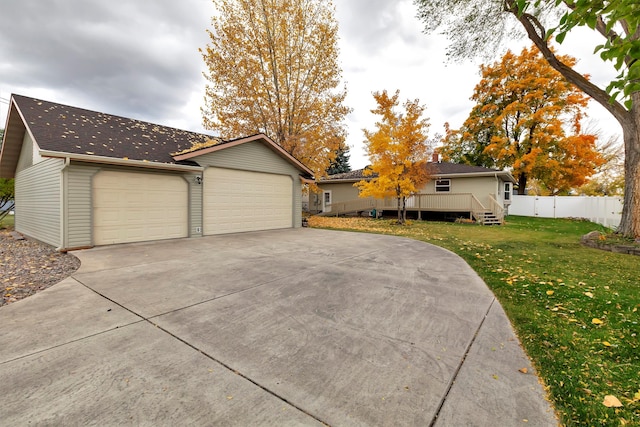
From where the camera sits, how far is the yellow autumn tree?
1314cm

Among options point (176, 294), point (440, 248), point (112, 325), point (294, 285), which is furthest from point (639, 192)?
point (112, 325)

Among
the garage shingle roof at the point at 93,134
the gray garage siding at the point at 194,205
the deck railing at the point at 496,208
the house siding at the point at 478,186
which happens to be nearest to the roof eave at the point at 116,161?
the garage shingle roof at the point at 93,134

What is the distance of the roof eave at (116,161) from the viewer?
6.44m

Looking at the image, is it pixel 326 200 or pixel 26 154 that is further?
pixel 326 200

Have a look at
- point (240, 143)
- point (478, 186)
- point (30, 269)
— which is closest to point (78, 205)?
point (30, 269)

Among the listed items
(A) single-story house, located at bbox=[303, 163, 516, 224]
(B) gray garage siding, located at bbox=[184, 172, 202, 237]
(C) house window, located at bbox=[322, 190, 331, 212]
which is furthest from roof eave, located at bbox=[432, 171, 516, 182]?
(B) gray garage siding, located at bbox=[184, 172, 202, 237]

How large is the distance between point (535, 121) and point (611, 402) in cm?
2440

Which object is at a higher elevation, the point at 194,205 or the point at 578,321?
the point at 194,205

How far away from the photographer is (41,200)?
27.8 ft

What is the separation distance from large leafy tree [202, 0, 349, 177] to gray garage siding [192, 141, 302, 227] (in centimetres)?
398

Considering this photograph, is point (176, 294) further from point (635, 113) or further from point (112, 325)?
point (635, 113)

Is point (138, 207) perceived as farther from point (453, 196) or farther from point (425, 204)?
point (453, 196)

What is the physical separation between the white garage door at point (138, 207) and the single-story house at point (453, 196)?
39.4 feet

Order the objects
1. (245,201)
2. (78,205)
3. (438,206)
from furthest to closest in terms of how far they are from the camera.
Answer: (438,206) < (245,201) < (78,205)
